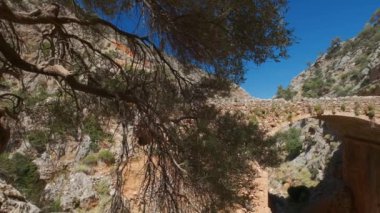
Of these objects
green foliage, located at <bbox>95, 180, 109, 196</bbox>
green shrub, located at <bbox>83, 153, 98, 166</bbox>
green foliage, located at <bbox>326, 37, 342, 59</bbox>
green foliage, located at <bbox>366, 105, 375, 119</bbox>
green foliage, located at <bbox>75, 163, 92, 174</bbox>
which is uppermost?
green foliage, located at <bbox>326, 37, 342, 59</bbox>

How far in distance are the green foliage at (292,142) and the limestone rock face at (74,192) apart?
17.8m

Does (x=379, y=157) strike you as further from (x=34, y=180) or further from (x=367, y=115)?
(x=34, y=180)

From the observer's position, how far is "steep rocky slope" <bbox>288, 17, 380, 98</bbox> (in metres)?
28.8

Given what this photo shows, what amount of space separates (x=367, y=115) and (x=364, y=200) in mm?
5605

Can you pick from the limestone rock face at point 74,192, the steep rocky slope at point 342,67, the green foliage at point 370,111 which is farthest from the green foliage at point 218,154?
the steep rocky slope at point 342,67

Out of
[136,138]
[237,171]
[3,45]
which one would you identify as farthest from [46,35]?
[237,171]

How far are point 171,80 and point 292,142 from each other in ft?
82.0

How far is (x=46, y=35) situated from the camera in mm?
4297

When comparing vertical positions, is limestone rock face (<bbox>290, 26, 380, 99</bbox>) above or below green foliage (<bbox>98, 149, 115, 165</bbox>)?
above

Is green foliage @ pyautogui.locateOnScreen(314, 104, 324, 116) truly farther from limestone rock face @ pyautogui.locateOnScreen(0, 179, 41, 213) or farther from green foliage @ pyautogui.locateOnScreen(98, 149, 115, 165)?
limestone rock face @ pyautogui.locateOnScreen(0, 179, 41, 213)

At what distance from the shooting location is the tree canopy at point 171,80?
3.94 metres

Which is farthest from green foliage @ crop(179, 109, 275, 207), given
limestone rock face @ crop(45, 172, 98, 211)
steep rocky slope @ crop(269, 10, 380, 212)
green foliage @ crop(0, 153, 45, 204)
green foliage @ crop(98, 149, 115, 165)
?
green foliage @ crop(0, 153, 45, 204)

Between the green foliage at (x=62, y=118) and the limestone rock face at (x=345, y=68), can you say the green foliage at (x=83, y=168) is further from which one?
the limestone rock face at (x=345, y=68)

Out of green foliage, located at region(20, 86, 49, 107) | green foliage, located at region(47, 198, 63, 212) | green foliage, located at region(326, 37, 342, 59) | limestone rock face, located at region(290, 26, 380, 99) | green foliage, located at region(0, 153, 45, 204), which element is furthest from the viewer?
green foliage, located at region(326, 37, 342, 59)
